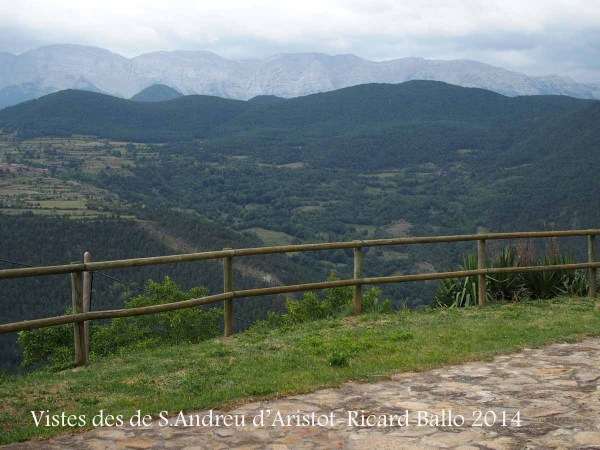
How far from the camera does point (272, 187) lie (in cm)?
13012

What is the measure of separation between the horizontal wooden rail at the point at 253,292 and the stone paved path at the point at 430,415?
213 centimetres

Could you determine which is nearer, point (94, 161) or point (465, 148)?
point (94, 161)

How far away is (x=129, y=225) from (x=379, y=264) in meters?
27.0

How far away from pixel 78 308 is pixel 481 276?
5.49 meters

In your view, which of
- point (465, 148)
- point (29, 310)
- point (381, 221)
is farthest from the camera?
point (465, 148)

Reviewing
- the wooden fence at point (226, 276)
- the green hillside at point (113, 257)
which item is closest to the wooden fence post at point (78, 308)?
the wooden fence at point (226, 276)

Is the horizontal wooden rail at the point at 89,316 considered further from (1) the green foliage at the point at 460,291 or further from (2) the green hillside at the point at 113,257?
(2) the green hillside at the point at 113,257

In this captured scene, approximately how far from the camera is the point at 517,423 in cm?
480

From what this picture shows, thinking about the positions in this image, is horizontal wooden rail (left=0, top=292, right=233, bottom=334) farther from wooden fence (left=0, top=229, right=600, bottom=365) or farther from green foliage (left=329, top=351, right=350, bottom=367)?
green foliage (left=329, top=351, right=350, bottom=367)

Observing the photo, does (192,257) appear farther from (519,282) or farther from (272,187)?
(272,187)

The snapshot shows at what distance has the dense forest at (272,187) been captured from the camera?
169 ft

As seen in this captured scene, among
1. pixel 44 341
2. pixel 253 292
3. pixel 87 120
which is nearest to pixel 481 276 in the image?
pixel 253 292

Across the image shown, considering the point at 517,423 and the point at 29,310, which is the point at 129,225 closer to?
the point at 29,310

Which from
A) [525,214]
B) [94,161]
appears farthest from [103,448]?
[94,161]
